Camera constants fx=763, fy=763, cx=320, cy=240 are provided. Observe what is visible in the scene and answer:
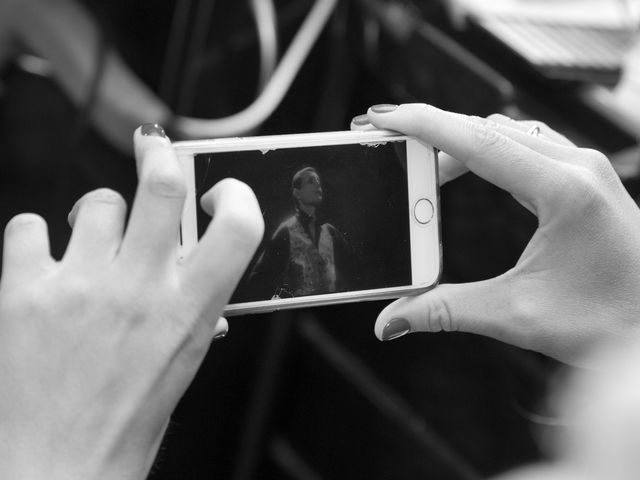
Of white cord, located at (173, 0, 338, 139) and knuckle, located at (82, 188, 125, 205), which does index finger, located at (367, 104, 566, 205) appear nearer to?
knuckle, located at (82, 188, 125, 205)

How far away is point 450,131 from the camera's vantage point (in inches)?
21.9

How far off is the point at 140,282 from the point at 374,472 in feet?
2.47

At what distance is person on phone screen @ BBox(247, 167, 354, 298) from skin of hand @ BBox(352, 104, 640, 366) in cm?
5

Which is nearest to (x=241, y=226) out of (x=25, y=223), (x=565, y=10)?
(x=25, y=223)

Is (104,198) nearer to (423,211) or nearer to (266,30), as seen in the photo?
(423,211)

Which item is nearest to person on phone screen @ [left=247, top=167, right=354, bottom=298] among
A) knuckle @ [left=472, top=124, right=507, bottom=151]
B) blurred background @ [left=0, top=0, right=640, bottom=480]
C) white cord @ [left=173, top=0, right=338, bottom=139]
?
knuckle @ [left=472, top=124, right=507, bottom=151]

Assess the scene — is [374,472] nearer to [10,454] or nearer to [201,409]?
[201,409]

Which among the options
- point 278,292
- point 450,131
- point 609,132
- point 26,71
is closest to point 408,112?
point 450,131

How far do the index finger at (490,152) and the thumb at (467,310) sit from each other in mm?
76

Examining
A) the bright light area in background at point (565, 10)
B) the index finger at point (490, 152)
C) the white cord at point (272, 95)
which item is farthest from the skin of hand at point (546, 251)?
the white cord at point (272, 95)

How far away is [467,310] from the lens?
58 cm

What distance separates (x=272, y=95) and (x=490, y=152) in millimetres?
667

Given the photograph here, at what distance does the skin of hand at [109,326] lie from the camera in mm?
412

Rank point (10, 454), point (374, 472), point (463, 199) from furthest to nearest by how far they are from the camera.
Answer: point (374, 472), point (463, 199), point (10, 454)
